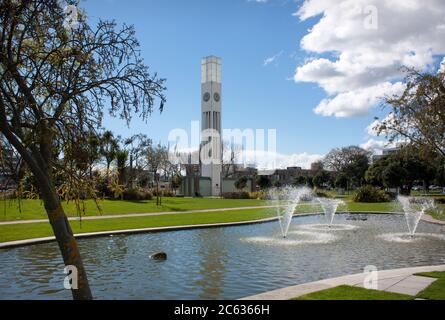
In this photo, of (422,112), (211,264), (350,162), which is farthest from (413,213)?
(350,162)

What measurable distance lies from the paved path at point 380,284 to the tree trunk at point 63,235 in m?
3.42

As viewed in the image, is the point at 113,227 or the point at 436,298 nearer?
the point at 436,298

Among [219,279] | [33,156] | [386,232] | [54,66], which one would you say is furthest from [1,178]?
[386,232]

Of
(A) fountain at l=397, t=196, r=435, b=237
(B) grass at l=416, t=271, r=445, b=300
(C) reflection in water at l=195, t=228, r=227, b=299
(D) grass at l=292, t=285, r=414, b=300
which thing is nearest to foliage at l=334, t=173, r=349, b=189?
(A) fountain at l=397, t=196, r=435, b=237

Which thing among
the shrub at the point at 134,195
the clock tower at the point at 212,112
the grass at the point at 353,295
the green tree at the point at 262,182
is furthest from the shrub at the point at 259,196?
the grass at the point at 353,295

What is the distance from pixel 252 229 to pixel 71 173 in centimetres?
1652

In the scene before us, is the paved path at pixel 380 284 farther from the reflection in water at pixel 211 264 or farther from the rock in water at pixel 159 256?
the rock in water at pixel 159 256

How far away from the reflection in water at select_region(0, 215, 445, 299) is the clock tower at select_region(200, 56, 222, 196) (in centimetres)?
6437

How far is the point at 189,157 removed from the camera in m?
103

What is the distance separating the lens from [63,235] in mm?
5289

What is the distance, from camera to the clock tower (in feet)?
271

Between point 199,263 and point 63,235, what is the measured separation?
24.6 ft

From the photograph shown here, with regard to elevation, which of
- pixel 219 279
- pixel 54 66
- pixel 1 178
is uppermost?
pixel 54 66
